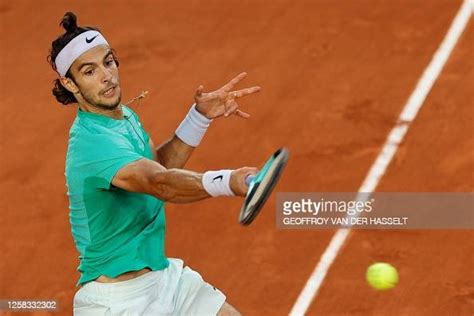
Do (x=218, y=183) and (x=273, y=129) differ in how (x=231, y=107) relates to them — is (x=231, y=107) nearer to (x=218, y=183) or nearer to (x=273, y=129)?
(x=218, y=183)

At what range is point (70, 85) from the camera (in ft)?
21.2

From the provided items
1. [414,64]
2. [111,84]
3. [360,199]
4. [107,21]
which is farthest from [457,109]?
[111,84]

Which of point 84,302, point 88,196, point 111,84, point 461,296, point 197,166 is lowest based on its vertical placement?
point 461,296

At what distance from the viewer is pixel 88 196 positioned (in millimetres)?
6184

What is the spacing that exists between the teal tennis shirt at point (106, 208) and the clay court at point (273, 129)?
7.19 feet

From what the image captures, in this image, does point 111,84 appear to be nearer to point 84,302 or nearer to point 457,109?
point 84,302

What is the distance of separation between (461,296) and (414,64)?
282cm

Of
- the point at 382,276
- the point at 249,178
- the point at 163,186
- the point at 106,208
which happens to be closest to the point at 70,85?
the point at 106,208

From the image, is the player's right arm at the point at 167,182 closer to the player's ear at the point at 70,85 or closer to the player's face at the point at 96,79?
the player's face at the point at 96,79

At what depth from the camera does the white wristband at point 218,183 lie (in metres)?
5.39

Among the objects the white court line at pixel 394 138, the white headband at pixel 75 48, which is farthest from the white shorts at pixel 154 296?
the white court line at pixel 394 138

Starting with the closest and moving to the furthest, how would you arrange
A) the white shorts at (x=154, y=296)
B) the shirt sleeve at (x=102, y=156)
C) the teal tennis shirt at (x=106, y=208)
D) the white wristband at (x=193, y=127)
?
1. the shirt sleeve at (x=102, y=156)
2. the teal tennis shirt at (x=106, y=208)
3. the white shorts at (x=154, y=296)
4. the white wristband at (x=193, y=127)

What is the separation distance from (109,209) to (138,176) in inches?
20.0

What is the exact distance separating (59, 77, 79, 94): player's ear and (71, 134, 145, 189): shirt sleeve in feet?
1.21
